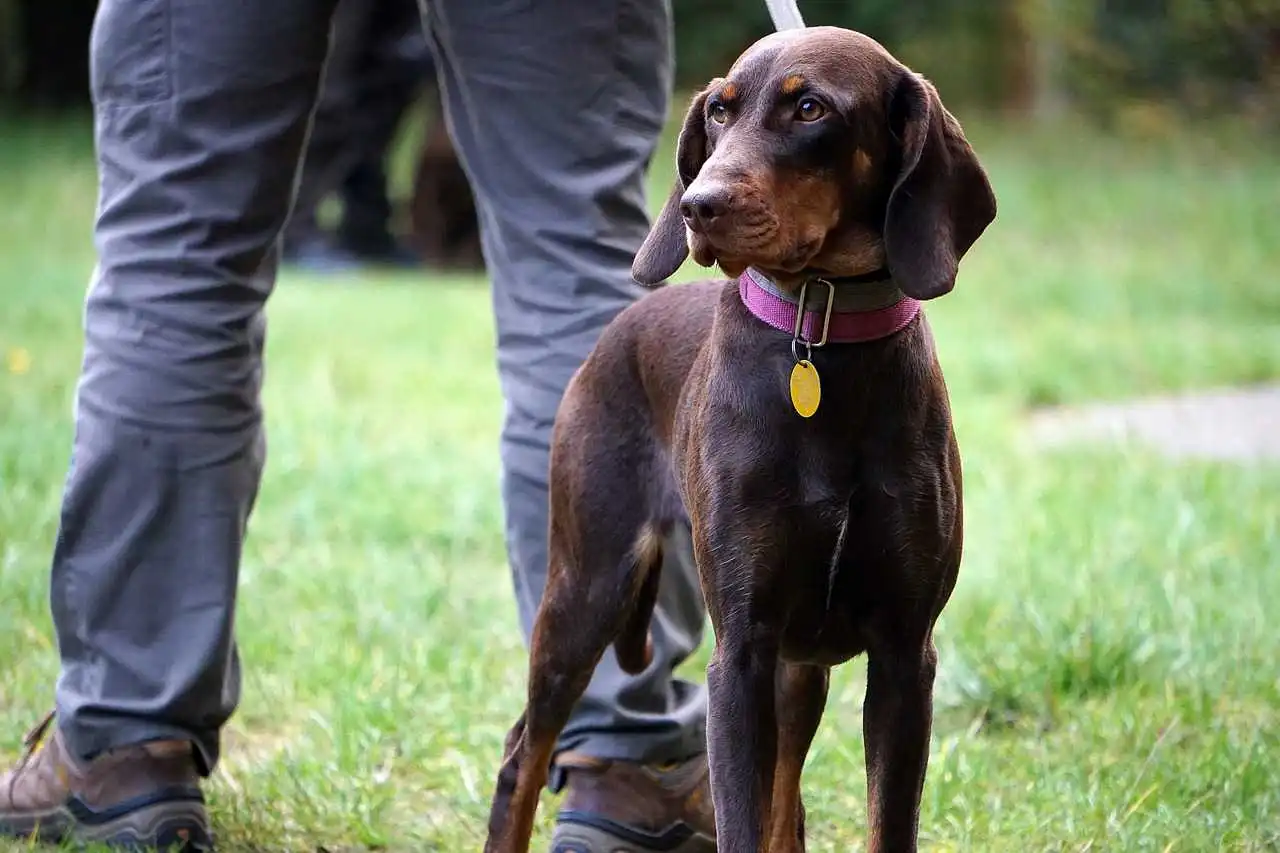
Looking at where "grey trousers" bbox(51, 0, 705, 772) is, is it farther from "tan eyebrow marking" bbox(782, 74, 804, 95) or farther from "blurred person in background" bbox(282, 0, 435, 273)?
"blurred person in background" bbox(282, 0, 435, 273)

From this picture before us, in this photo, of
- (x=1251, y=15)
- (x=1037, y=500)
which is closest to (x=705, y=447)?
(x=1037, y=500)

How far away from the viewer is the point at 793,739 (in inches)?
103

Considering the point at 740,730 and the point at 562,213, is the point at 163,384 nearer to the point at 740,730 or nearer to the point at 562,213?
the point at 562,213

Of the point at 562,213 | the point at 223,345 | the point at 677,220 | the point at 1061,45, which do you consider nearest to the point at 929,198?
the point at 677,220

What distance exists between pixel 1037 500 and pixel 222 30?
3.10 m

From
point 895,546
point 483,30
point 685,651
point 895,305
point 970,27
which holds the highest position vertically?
point 483,30

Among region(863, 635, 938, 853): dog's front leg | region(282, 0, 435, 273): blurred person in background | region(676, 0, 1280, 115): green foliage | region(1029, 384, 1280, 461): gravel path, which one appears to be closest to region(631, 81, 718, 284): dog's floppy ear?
region(863, 635, 938, 853): dog's front leg

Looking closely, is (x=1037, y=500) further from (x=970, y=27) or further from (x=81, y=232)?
(x=970, y=27)

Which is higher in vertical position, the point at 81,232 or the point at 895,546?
the point at 895,546

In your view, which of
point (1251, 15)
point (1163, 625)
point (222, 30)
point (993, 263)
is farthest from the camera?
point (1251, 15)

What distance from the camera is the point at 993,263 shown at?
10.4 metres

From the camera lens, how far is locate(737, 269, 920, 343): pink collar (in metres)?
2.21

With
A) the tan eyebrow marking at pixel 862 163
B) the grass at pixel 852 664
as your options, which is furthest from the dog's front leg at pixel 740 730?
the grass at pixel 852 664

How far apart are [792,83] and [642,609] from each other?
0.89 m
